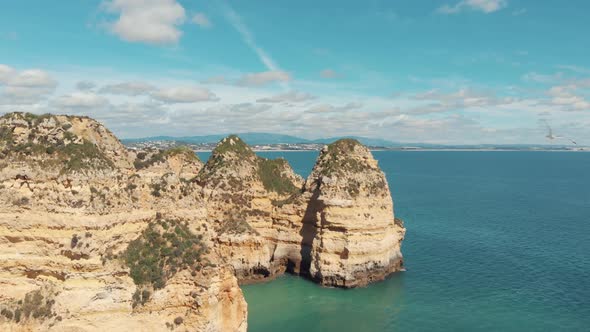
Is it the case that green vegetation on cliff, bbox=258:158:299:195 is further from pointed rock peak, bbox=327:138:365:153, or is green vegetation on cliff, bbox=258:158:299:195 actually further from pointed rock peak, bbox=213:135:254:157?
pointed rock peak, bbox=327:138:365:153

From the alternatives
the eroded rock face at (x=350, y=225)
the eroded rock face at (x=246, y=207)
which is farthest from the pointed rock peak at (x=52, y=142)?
the eroded rock face at (x=350, y=225)

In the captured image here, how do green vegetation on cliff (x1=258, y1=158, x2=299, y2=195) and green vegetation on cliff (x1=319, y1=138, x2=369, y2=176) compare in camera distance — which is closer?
green vegetation on cliff (x1=319, y1=138, x2=369, y2=176)

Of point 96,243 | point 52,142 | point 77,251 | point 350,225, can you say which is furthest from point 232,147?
point 77,251

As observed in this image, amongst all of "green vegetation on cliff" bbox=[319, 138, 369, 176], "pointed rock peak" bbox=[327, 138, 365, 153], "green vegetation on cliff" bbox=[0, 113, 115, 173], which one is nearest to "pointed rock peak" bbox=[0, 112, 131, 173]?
"green vegetation on cliff" bbox=[0, 113, 115, 173]

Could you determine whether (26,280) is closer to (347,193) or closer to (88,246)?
(88,246)

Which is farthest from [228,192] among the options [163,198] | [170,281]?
[170,281]

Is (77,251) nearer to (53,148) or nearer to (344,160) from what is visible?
(53,148)

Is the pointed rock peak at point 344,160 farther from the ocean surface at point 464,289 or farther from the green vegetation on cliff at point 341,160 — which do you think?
the ocean surface at point 464,289

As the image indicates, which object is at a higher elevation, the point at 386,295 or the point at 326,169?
the point at 326,169
